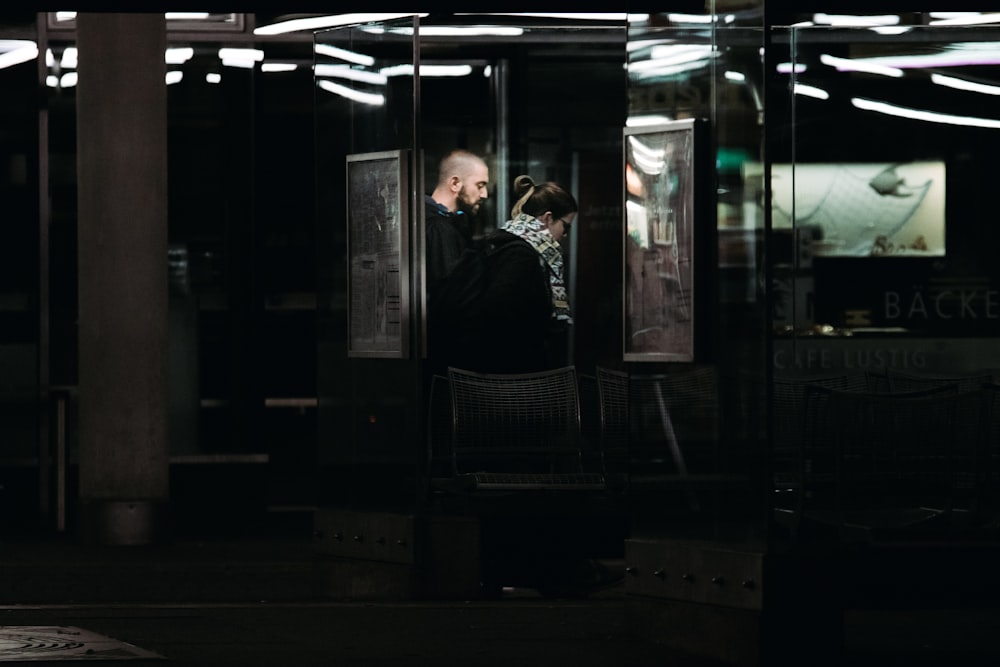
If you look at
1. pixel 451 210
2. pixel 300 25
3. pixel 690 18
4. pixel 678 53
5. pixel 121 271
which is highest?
pixel 300 25

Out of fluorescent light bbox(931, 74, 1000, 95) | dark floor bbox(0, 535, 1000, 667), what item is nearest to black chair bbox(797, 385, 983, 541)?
dark floor bbox(0, 535, 1000, 667)

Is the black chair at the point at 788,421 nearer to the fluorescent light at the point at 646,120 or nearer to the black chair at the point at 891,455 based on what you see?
the black chair at the point at 891,455

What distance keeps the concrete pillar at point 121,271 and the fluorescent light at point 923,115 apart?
4.08 metres

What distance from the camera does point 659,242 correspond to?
751 cm

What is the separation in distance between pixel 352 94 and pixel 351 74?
9 centimetres

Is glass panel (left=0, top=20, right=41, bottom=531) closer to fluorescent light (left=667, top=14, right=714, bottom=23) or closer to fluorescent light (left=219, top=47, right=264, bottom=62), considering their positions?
fluorescent light (left=219, top=47, right=264, bottom=62)

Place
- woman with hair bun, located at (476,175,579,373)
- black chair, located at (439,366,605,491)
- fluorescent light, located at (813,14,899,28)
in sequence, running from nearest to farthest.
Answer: black chair, located at (439,366,605,491) → woman with hair bun, located at (476,175,579,373) → fluorescent light, located at (813,14,899,28)

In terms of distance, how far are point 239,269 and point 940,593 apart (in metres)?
6.59

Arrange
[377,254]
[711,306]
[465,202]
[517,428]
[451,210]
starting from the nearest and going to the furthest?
1. [711,306]
2. [377,254]
3. [517,428]
4. [451,210]
5. [465,202]

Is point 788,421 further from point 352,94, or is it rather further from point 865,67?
point 865,67

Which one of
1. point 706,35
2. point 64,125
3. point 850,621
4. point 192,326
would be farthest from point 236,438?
point 706,35

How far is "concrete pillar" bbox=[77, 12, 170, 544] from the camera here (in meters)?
12.2

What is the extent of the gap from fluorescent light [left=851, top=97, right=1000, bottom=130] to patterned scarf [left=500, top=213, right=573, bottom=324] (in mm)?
2581

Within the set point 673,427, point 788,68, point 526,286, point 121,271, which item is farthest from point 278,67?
point 673,427
